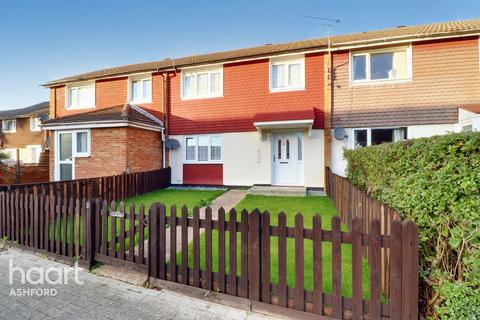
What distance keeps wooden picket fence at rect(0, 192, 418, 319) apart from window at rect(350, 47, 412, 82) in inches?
400

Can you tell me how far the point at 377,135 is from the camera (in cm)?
1134

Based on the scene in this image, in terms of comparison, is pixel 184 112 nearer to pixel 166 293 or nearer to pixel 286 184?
pixel 286 184

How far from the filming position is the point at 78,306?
331cm

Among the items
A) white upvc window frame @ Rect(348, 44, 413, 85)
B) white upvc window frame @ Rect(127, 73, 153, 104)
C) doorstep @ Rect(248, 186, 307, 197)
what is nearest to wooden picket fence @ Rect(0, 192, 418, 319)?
doorstep @ Rect(248, 186, 307, 197)

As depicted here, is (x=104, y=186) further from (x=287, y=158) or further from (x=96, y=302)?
(x=287, y=158)

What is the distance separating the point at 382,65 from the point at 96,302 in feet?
42.8

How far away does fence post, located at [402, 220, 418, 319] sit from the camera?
2611mm

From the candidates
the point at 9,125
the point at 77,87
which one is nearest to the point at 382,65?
the point at 77,87

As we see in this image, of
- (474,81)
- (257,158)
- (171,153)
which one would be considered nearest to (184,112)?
(171,153)

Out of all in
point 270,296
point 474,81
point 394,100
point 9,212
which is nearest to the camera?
point 270,296

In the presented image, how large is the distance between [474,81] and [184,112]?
13.1m

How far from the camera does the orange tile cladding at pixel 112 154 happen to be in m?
11.8

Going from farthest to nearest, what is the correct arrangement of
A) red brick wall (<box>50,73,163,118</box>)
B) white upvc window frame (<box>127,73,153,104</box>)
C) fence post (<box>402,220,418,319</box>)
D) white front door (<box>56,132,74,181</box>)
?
white upvc window frame (<box>127,73,153,104</box>) < red brick wall (<box>50,73,163,118</box>) < white front door (<box>56,132,74,181</box>) < fence post (<box>402,220,418,319</box>)

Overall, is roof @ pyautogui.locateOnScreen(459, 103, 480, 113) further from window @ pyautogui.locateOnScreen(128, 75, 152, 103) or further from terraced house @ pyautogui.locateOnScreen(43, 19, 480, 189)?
window @ pyautogui.locateOnScreen(128, 75, 152, 103)
